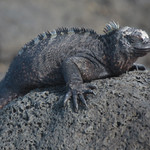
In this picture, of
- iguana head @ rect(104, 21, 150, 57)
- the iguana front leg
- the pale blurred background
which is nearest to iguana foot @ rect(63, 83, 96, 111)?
the iguana front leg

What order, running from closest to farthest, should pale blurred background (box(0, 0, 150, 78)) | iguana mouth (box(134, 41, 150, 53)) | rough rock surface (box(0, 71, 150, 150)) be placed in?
rough rock surface (box(0, 71, 150, 150)), iguana mouth (box(134, 41, 150, 53)), pale blurred background (box(0, 0, 150, 78))

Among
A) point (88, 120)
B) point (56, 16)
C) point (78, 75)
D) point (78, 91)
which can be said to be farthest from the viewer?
point (56, 16)

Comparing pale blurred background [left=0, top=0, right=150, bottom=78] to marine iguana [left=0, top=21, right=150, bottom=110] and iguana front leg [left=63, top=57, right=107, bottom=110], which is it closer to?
Answer: marine iguana [left=0, top=21, right=150, bottom=110]

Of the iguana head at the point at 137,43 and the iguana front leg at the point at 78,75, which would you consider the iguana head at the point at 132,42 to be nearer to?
the iguana head at the point at 137,43

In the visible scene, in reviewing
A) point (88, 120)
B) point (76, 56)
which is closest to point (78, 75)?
point (76, 56)

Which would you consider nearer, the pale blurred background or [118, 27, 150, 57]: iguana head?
[118, 27, 150, 57]: iguana head

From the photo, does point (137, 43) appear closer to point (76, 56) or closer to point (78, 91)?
point (76, 56)

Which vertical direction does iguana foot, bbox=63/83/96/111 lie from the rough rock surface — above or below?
above
